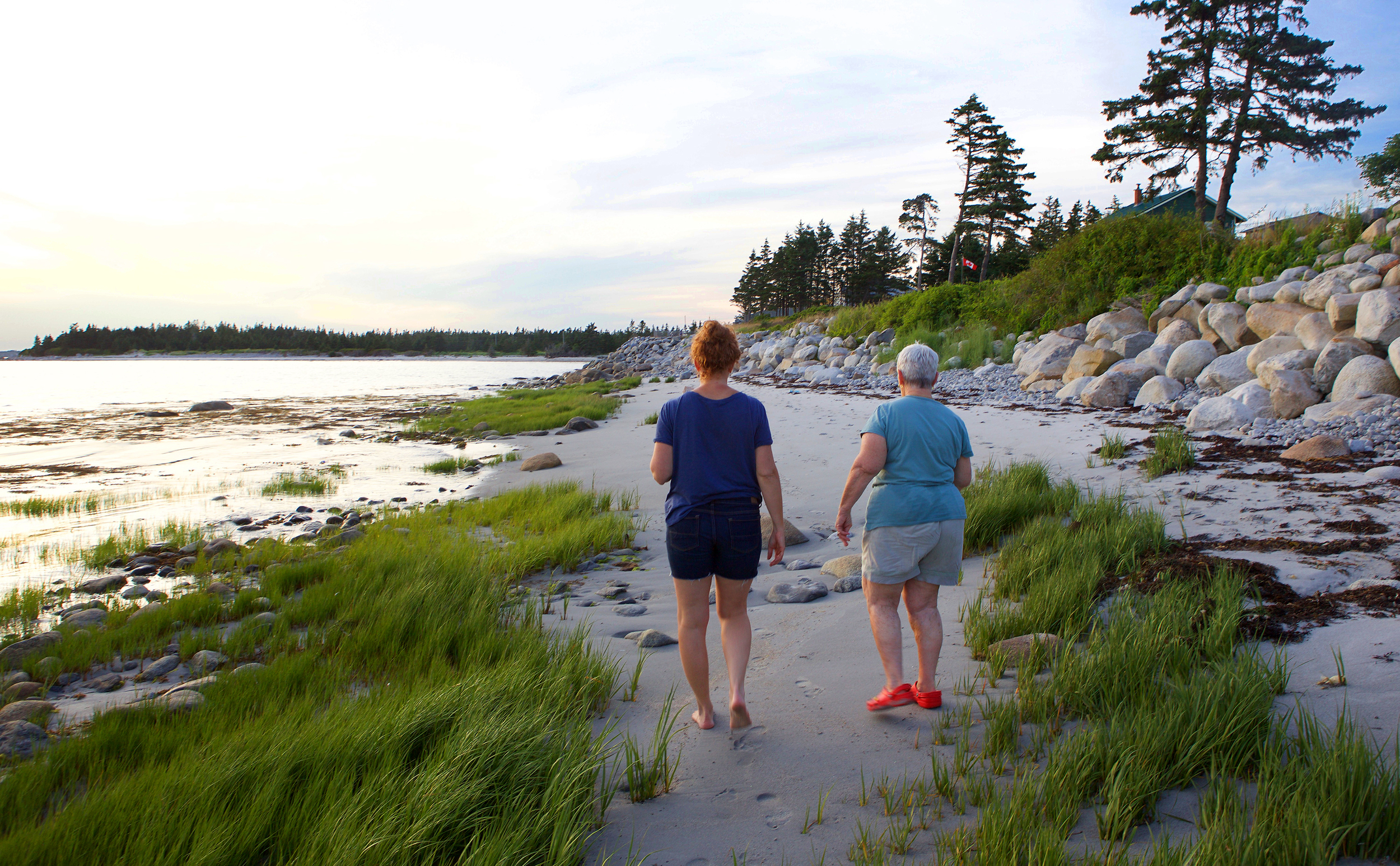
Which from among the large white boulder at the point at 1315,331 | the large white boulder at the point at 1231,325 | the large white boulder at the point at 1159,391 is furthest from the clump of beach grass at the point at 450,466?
the large white boulder at the point at 1231,325

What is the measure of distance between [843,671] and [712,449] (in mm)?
1542

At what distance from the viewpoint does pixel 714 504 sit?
3.11m

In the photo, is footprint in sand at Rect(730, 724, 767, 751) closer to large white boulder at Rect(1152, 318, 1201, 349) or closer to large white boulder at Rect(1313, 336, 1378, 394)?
large white boulder at Rect(1313, 336, 1378, 394)

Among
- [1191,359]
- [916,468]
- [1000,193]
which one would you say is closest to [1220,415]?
[1191,359]

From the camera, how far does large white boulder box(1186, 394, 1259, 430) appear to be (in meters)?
7.82

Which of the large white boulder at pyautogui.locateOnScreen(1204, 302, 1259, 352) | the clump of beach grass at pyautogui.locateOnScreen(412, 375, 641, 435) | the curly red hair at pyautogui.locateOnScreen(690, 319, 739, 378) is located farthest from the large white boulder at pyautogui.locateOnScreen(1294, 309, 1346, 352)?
the clump of beach grass at pyautogui.locateOnScreen(412, 375, 641, 435)

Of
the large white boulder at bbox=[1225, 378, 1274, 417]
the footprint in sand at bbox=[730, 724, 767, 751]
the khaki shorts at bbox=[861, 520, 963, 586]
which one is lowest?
the footprint in sand at bbox=[730, 724, 767, 751]

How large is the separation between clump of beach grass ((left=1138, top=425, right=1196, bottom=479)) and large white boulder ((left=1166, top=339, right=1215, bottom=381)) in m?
4.48

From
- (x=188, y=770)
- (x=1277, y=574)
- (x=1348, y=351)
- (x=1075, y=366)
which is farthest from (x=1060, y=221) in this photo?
(x=188, y=770)

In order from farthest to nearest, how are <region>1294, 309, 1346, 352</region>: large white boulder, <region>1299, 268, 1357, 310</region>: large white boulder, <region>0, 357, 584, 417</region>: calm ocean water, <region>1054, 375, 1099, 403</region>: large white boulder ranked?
1. <region>0, 357, 584, 417</region>: calm ocean water
2. <region>1054, 375, 1099, 403</region>: large white boulder
3. <region>1299, 268, 1357, 310</region>: large white boulder
4. <region>1294, 309, 1346, 352</region>: large white boulder

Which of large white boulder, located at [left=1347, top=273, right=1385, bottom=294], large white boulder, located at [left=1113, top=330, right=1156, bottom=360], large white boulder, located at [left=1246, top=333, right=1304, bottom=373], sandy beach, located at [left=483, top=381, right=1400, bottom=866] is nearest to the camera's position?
sandy beach, located at [left=483, top=381, right=1400, bottom=866]

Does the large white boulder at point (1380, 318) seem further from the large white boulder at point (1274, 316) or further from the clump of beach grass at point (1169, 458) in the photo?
the clump of beach grass at point (1169, 458)

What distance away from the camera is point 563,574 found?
5.96 m

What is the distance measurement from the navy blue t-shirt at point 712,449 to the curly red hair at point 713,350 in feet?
0.48
